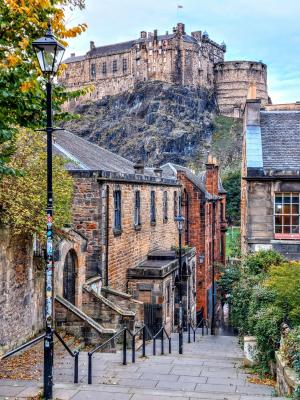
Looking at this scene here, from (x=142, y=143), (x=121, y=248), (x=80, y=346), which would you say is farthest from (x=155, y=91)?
(x=80, y=346)

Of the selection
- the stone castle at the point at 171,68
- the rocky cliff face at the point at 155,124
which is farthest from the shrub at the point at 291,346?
the stone castle at the point at 171,68

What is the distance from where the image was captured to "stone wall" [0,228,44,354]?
13375 millimetres

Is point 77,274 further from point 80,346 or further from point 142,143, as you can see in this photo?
point 142,143

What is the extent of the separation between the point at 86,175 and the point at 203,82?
114817 millimetres

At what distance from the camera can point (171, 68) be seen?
414ft

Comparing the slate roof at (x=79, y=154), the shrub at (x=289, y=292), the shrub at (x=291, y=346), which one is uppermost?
the slate roof at (x=79, y=154)

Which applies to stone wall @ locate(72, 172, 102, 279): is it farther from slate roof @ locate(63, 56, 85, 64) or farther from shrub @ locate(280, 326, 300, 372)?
slate roof @ locate(63, 56, 85, 64)

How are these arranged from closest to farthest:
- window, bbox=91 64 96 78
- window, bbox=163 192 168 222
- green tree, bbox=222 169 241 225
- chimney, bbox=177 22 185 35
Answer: window, bbox=163 192 168 222
green tree, bbox=222 169 241 225
chimney, bbox=177 22 185 35
window, bbox=91 64 96 78

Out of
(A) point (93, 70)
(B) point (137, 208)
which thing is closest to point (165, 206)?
(B) point (137, 208)

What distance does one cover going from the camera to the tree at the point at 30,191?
1306 cm

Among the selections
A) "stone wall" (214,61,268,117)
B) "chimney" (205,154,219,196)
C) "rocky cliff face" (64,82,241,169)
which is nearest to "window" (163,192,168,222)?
"chimney" (205,154,219,196)

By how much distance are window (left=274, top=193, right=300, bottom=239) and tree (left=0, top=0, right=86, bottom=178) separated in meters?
10.8

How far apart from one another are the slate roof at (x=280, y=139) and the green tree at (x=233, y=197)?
205ft

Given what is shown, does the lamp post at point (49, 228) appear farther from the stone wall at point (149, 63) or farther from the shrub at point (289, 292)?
the stone wall at point (149, 63)
